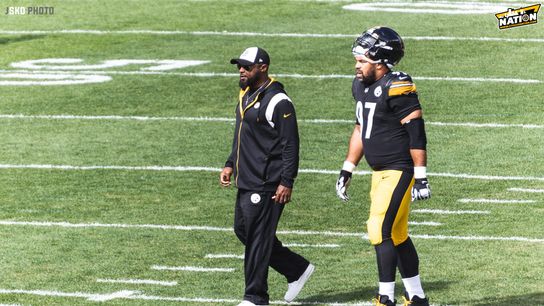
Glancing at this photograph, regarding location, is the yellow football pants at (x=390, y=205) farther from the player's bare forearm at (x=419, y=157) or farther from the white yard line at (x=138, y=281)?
the white yard line at (x=138, y=281)

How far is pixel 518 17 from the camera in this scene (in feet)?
95.7

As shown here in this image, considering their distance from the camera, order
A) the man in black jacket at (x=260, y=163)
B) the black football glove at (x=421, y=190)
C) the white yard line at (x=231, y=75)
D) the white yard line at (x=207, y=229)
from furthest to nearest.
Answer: the white yard line at (x=231, y=75)
the white yard line at (x=207, y=229)
the man in black jacket at (x=260, y=163)
the black football glove at (x=421, y=190)

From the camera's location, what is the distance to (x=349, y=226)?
49.0 ft

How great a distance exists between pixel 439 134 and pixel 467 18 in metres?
9.37

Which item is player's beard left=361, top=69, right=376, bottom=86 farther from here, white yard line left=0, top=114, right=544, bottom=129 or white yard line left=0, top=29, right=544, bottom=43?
white yard line left=0, top=29, right=544, bottom=43

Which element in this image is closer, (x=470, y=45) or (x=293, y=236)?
(x=293, y=236)

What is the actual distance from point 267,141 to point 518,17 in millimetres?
18443

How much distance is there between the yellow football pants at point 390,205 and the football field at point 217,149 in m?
1.06

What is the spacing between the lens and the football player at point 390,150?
10.8 meters

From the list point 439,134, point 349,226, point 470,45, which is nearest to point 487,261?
point 349,226

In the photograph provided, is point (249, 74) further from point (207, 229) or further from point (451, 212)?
point (451, 212)

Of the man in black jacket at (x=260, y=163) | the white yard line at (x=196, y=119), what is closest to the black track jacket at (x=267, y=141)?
the man in black jacket at (x=260, y=163)

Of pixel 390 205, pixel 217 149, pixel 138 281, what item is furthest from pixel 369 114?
pixel 217 149

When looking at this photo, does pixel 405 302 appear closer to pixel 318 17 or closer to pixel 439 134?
pixel 439 134
